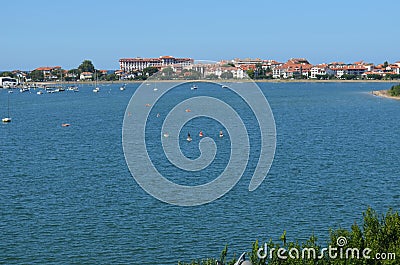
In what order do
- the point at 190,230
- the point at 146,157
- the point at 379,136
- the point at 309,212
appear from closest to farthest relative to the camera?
the point at 190,230
the point at 309,212
the point at 146,157
the point at 379,136

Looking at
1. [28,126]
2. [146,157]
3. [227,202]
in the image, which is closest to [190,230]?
[227,202]

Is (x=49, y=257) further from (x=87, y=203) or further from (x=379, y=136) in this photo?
(x=379, y=136)

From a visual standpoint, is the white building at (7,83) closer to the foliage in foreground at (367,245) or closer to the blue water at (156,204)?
the blue water at (156,204)

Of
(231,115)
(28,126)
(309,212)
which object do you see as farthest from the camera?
(231,115)

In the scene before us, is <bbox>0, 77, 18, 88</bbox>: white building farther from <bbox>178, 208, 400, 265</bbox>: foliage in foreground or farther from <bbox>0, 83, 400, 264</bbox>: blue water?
<bbox>178, 208, 400, 265</bbox>: foliage in foreground

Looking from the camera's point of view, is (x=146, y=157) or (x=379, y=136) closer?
(x=146, y=157)

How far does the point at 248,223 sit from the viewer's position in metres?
15.1

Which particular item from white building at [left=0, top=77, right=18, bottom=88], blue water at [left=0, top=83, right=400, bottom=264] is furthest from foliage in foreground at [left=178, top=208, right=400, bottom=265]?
white building at [left=0, top=77, right=18, bottom=88]

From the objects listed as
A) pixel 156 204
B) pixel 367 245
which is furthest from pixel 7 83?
pixel 367 245

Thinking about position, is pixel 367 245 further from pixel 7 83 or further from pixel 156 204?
pixel 7 83

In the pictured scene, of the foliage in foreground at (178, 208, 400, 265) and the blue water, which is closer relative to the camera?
the foliage in foreground at (178, 208, 400, 265)

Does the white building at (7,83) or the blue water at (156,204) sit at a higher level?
the white building at (7,83)

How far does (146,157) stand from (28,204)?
6957 mm

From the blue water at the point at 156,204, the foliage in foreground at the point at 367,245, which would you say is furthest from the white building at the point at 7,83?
the foliage in foreground at the point at 367,245
